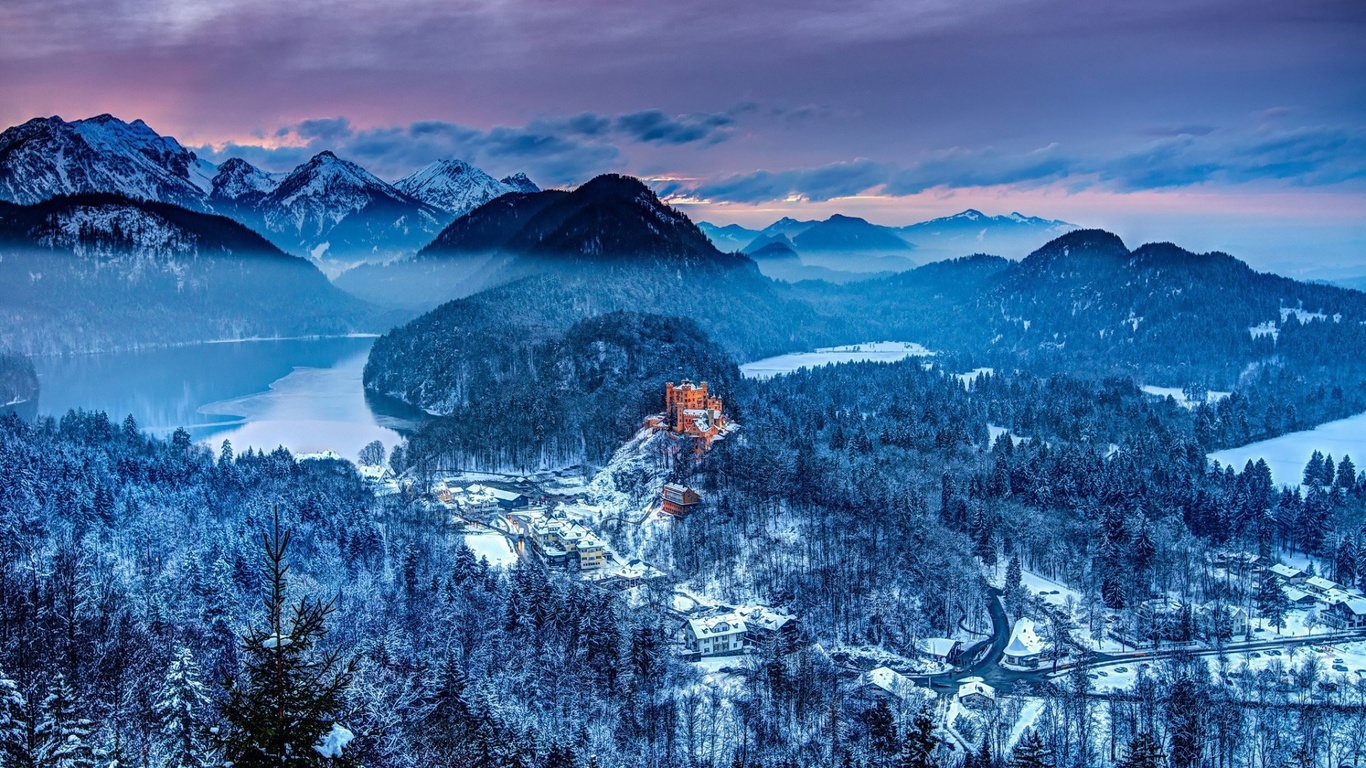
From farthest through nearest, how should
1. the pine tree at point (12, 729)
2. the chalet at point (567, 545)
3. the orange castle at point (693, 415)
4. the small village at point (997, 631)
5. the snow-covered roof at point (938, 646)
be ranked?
the orange castle at point (693, 415) < the chalet at point (567, 545) < the snow-covered roof at point (938, 646) < the small village at point (997, 631) < the pine tree at point (12, 729)

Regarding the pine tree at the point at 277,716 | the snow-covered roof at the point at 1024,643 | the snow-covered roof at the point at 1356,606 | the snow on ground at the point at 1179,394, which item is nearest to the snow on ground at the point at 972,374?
the snow on ground at the point at 1179,394

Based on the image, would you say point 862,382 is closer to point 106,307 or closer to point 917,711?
point 917,711

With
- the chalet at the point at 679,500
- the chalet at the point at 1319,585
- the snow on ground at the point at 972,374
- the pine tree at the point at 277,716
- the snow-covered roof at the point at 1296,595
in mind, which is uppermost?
the snow on ground at the point at 972,374

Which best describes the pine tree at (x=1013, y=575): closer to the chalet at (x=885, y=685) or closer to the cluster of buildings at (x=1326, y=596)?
the cluster of buildings at (x=1326, y=596)

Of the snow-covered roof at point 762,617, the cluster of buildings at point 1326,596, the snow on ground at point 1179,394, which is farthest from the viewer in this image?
the snow on ground at point 1179,394

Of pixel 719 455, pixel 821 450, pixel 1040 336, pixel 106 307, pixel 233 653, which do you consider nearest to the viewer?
pixel 233 653

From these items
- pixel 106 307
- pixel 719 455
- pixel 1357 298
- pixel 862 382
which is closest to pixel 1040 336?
pixel 1357 298
